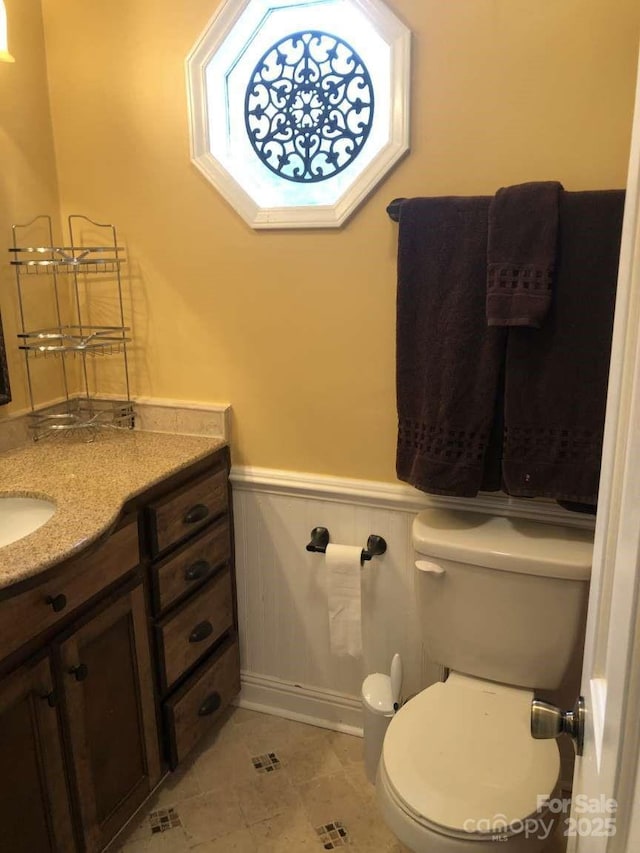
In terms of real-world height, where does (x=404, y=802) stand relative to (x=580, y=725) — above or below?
below

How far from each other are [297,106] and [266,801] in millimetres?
1892

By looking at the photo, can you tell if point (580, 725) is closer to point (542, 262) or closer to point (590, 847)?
point (590, 847)

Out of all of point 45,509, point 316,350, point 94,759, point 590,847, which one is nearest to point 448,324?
point 316,350

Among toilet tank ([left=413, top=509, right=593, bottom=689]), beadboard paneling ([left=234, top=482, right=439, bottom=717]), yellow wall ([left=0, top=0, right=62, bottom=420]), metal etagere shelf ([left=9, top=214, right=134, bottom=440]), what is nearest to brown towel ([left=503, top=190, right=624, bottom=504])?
toilet tank ([left=413, top=509, right=593, bottom=689])

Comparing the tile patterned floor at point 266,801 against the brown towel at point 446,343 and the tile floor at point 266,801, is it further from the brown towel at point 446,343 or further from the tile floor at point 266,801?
the brown towel at point 446,343

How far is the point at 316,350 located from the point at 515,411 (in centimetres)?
Answer: 60

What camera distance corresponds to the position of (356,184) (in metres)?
1.76

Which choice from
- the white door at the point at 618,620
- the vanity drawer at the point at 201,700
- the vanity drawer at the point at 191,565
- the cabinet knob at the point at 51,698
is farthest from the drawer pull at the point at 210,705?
the white door at the point at 618,620

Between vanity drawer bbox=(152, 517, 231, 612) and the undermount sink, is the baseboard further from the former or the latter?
the undermount sink

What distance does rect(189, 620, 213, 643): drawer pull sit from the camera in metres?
1.92

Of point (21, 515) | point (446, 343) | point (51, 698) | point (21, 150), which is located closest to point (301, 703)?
point (51, 698)

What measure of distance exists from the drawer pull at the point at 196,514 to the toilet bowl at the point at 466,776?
0.73 metres

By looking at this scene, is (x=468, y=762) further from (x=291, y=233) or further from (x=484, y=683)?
(x=291, y=233)

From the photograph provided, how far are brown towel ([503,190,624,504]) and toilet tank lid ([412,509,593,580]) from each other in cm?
12
